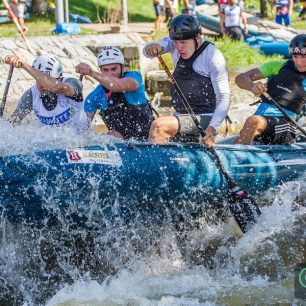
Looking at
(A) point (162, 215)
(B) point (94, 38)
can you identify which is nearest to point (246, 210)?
(A) point (162, 215)

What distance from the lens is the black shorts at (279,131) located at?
8205 millimetres

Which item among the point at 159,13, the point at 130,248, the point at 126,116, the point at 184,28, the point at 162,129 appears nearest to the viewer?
the point at 130,248

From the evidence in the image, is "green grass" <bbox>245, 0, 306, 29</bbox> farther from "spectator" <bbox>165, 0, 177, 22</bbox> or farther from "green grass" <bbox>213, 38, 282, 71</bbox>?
"green grass" <bbox>213, 38, 282, 71</bbox>

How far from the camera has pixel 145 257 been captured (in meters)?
7.41

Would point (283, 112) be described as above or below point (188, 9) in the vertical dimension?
above

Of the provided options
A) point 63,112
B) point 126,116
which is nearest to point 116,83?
point 126,116

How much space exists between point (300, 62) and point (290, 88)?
0.92ft

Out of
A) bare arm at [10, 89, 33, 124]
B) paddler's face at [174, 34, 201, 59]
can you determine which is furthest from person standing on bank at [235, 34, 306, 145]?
bare arm at [10, 89, 33, 124]

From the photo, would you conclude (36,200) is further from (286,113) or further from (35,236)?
(286,113)

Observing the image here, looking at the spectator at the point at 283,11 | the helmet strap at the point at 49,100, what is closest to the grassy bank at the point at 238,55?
the spectator at the point at 283,11

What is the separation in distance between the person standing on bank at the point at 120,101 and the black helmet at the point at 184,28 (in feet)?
2.03

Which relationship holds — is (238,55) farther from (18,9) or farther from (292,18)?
(292,18)

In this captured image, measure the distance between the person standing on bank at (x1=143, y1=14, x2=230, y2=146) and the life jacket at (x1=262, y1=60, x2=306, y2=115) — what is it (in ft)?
1.93

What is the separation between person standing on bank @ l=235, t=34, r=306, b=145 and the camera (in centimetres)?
812
